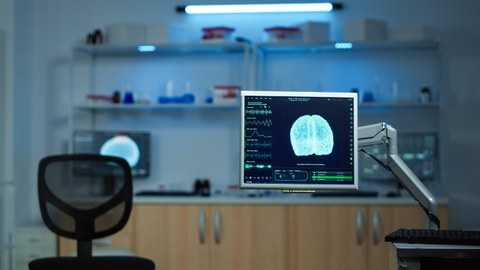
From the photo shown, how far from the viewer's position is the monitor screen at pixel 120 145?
5410 millimetres

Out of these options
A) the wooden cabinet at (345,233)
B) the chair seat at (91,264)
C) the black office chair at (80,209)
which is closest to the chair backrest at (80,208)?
the black office chair at (80,209)

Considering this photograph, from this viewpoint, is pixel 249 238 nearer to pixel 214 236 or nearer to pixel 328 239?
pixel 214 236

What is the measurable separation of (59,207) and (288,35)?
2576 mm

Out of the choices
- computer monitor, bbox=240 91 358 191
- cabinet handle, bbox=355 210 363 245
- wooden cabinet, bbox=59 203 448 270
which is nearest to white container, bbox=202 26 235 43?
wooden cabinet, bbox=59 203 448 270

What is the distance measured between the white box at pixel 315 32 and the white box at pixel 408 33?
1.52ft

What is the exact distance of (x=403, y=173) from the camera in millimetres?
2602

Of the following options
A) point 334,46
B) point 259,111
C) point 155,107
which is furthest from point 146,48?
point 259,111

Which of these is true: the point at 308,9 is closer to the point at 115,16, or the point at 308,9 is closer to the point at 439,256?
the point at 115,16

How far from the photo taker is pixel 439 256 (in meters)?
2.30

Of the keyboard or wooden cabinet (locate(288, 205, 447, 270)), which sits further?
wooden cabinet (locate(288, 205, 447, 270))

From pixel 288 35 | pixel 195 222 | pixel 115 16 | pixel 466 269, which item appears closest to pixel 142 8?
pixel 115 16

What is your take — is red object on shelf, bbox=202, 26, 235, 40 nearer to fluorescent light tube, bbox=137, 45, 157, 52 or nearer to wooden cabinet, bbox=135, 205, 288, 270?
fluorescent light tube, bbox=137, 45, 157, 52

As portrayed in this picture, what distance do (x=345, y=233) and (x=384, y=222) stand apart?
265 millimetres

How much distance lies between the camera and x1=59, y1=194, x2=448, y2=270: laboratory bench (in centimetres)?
489
